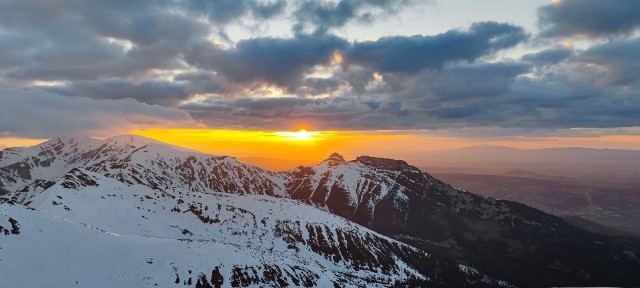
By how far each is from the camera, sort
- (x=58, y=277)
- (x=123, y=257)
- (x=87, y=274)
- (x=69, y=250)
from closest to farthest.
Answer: (x=58, y=277) → (x=87, y=274) → (x=69, y=250) → (x=123, y=257)

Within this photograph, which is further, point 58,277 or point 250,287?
point 250,287

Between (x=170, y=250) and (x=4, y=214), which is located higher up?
(x=4, y=214)

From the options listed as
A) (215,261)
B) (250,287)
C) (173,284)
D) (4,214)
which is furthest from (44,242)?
(250,287)

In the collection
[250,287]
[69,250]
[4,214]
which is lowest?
[250,287]

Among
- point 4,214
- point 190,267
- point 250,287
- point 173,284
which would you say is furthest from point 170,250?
point 4,214

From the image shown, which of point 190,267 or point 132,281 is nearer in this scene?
point 132,281

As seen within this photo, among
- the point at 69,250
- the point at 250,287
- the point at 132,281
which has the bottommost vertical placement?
the point at 250,287

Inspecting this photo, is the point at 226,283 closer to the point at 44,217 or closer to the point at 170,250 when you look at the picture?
the point at 170,250

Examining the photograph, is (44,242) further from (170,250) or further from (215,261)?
(215,261)

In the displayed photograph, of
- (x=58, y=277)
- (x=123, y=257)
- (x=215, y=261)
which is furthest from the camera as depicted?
(x=215, y=261)
